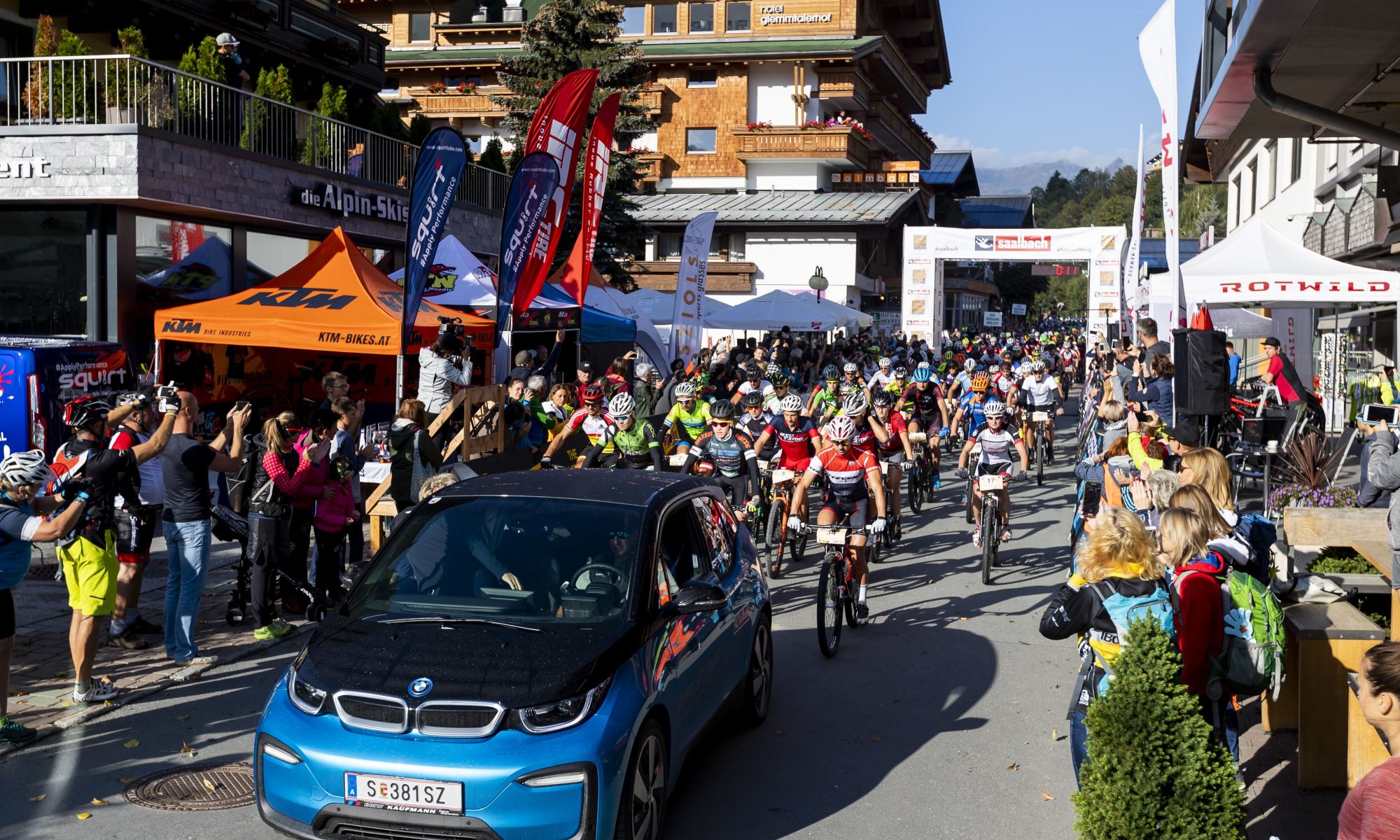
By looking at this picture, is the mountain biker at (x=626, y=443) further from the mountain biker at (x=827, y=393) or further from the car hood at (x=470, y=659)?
the car hood at (x=470, y=659)

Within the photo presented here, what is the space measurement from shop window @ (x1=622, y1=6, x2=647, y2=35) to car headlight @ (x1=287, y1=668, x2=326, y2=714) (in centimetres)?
5182

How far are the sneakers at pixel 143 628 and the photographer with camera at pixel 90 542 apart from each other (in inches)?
57.0

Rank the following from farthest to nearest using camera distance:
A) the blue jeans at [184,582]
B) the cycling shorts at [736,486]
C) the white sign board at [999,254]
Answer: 1. the white sign board at [999,254]
2. the cycling shorts at [736,486]
3. the blue jeans at [184,582]

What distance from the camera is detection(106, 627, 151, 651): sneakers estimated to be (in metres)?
9.22

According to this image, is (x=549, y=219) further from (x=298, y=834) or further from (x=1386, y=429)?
(x=298, y=834)

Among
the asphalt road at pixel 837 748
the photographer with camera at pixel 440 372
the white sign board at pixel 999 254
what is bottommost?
the asphalt road at pixel 837 748

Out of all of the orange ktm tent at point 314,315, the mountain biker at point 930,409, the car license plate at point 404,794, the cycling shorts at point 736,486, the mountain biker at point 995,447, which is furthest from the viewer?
the mountain biker at point 930,409

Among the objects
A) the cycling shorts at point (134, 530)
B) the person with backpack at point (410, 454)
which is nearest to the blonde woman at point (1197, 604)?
the cycling shorts at point (134, 530)

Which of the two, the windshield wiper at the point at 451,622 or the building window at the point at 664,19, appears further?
the building window at the point at 664,19

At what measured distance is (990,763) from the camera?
279 inches

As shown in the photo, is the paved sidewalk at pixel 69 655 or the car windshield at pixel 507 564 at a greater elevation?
the car windshield at pixel 507 564

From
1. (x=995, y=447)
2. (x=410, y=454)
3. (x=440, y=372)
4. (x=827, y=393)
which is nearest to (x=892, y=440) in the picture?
(x=827, y=393)

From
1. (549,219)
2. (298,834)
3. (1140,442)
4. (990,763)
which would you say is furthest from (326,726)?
(549,219)

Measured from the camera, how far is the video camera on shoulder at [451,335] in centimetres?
1502
